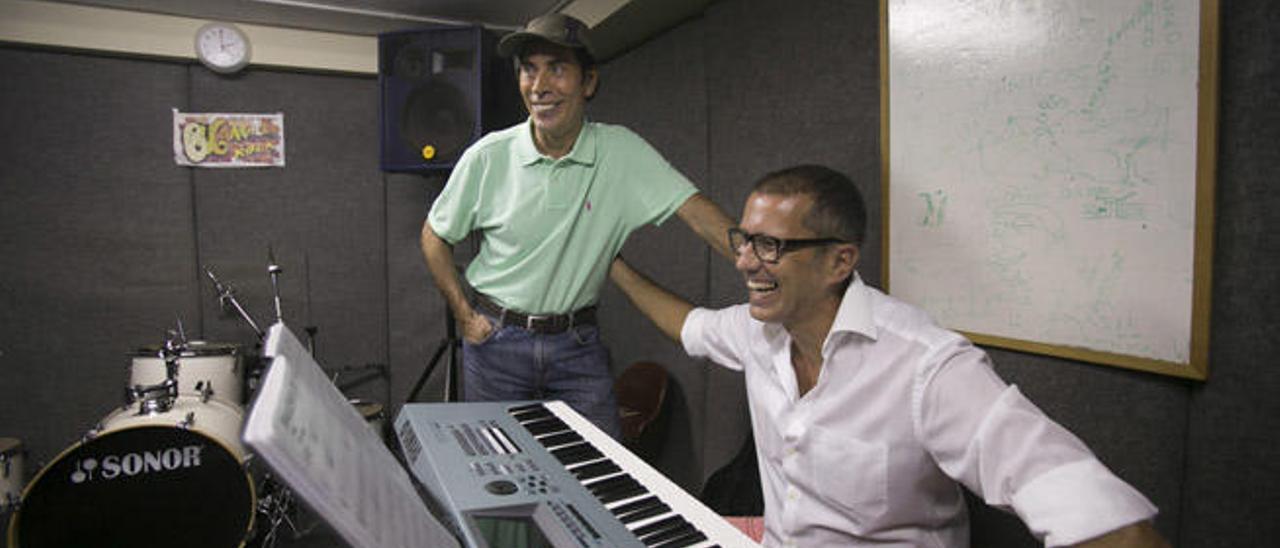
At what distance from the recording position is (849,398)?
1.17 meters

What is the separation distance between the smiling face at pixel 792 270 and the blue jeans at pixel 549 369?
Result: 31.7 inches

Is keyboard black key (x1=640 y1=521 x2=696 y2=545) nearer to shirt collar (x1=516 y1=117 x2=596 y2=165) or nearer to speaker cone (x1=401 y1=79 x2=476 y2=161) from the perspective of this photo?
shirt collar (x1=516 y1=117 x2=596 y2=165)

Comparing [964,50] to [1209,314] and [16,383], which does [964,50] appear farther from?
[16,383]

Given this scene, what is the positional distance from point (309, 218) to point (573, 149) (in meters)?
2.73

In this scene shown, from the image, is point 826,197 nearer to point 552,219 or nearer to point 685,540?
point 685,540

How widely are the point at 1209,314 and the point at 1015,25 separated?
2.34ft

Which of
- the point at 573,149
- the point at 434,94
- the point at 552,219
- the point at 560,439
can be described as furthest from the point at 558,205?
the point at 434,94

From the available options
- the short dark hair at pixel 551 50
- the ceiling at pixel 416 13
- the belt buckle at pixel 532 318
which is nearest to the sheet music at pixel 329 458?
the belt buckle at pixel 532 318

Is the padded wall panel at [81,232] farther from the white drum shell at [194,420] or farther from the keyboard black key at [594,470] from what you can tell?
the keyboard black key at [594,470]

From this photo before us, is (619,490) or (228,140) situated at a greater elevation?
(228,140)

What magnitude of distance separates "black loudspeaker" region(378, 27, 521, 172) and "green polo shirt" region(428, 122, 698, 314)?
1.30 m

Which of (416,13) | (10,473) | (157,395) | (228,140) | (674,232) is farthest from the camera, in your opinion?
(228,140)

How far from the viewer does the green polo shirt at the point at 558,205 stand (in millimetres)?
1928

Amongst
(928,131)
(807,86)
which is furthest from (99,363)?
(928,131)
